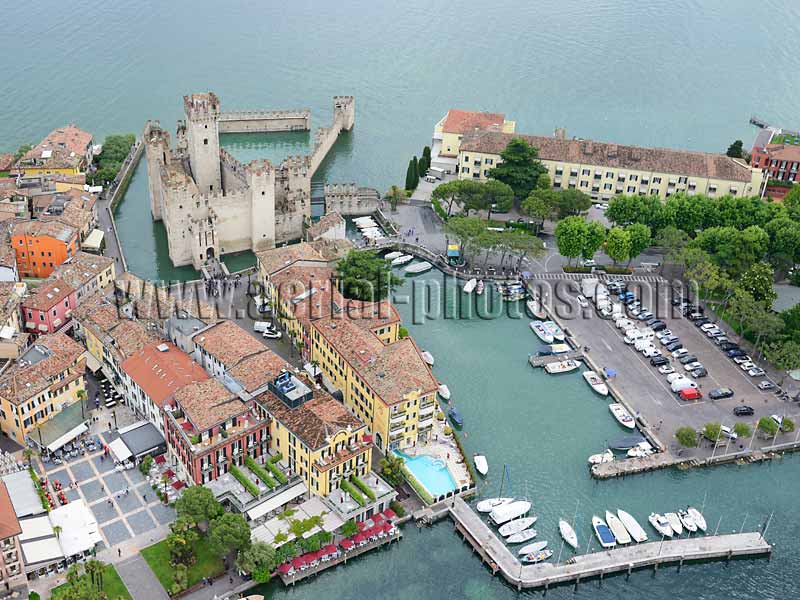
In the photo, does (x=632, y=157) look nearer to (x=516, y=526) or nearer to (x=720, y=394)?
(x=720, y=394)

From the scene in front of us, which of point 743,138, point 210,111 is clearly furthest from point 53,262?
point 743,138

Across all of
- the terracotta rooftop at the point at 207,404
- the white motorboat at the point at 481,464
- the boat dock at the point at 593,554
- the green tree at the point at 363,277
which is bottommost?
the boat dock at the point at 593,554

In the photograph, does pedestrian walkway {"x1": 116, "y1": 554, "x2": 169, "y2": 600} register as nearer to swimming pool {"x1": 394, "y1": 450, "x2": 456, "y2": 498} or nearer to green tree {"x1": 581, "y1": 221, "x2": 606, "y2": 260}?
swimming pool {"x1": 394, "y1": 450, "x2": 456, "y2": 498}

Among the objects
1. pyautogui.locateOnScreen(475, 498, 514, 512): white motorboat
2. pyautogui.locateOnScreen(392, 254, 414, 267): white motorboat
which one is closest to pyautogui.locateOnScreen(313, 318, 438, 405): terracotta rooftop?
pyautogui.locateOnScreen(475, 498, 514, 512): white motorboat

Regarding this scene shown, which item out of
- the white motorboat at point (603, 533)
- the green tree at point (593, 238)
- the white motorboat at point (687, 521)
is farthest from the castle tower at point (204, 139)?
the white motorboat at point (687, 521)

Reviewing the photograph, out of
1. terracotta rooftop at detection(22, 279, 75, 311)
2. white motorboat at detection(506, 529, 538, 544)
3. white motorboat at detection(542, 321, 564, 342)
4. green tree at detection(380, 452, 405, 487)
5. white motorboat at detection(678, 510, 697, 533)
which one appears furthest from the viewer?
white motorboat at detection(542, 321, 564, 342)

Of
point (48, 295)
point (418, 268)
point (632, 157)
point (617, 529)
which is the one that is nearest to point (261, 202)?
point (418, 268)

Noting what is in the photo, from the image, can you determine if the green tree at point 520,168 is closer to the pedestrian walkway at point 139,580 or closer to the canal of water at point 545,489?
the canal of water at point 545,489
